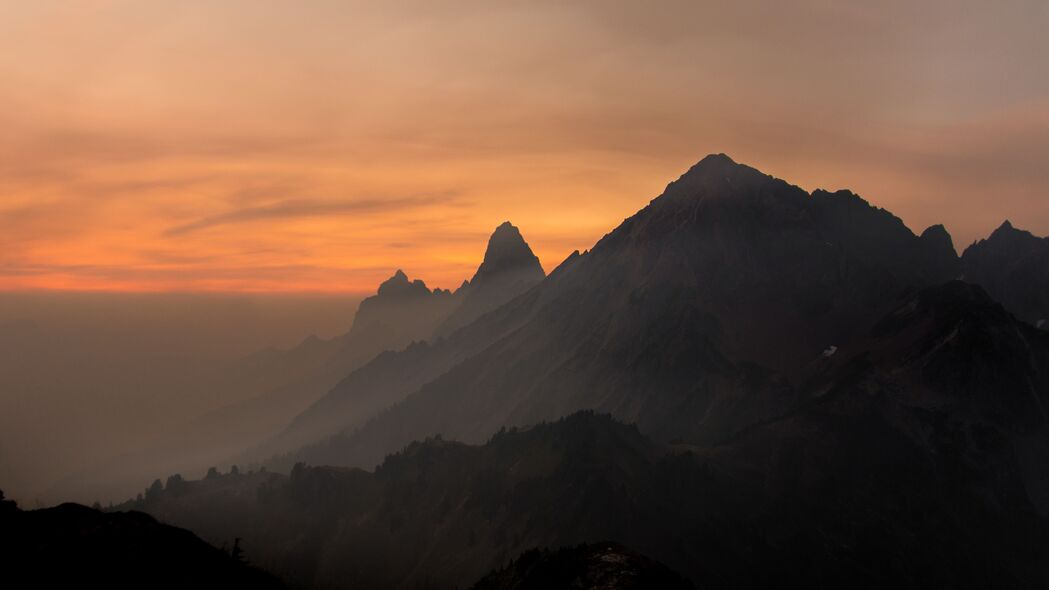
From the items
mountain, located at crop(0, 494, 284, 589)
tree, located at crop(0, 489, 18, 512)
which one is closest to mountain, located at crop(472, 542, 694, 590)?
mountain, located at crop(0, 494, 284, 589)

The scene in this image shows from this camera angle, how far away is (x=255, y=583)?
110438mm

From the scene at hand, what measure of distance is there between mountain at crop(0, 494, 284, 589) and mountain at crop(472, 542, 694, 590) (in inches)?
2019

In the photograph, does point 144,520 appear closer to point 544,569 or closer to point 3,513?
point 3,513

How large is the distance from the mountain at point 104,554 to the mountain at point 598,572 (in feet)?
168

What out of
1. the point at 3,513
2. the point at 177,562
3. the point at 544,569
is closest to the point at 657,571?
the point at 544,569

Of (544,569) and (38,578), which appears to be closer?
(38,578)

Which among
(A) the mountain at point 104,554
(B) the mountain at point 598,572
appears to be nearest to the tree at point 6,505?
(A) the mountain at point 104,554

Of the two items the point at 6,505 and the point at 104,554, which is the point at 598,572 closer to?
the point at 104,554

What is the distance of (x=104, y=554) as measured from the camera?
10569 cm

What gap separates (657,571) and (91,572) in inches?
3299

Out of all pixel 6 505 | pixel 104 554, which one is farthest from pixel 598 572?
pixel 6 505

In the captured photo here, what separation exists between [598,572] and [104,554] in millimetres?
75427

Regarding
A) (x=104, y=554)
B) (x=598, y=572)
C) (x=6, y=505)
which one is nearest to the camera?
(x=104, y=554)

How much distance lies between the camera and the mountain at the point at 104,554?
334 feet
